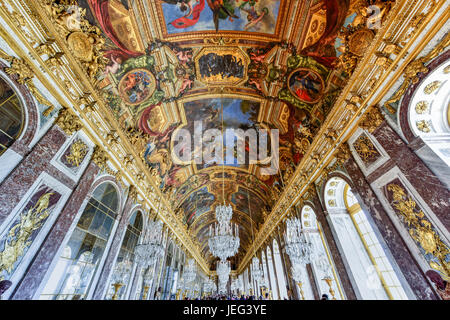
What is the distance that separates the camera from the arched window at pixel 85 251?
184 inches

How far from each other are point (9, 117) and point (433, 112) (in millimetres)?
9248

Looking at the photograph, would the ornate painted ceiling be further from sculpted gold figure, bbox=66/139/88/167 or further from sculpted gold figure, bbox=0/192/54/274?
sculpted gold figure, bbox=0/192/54/274

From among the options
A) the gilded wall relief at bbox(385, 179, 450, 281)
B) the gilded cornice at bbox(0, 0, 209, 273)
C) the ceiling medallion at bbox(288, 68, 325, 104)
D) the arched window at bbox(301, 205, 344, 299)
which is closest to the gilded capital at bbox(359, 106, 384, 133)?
the gilded wall relief at bbox(385, 179, 450, 281)

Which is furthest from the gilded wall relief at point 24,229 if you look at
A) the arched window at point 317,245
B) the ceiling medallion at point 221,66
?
the arched window at point 317,245

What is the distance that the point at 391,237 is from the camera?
435 centimetres

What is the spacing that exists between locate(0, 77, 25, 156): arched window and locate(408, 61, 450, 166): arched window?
8756mm

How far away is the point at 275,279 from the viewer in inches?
503

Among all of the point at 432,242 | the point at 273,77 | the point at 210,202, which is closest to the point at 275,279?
the point at 210,202

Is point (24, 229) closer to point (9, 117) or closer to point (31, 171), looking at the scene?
point (31, 171)

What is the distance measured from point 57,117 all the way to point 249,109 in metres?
7.26

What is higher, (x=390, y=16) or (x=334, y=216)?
(x=390, y=16)

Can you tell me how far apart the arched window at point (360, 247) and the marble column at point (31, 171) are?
8870mm

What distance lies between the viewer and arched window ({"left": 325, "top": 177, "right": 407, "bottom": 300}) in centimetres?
550
